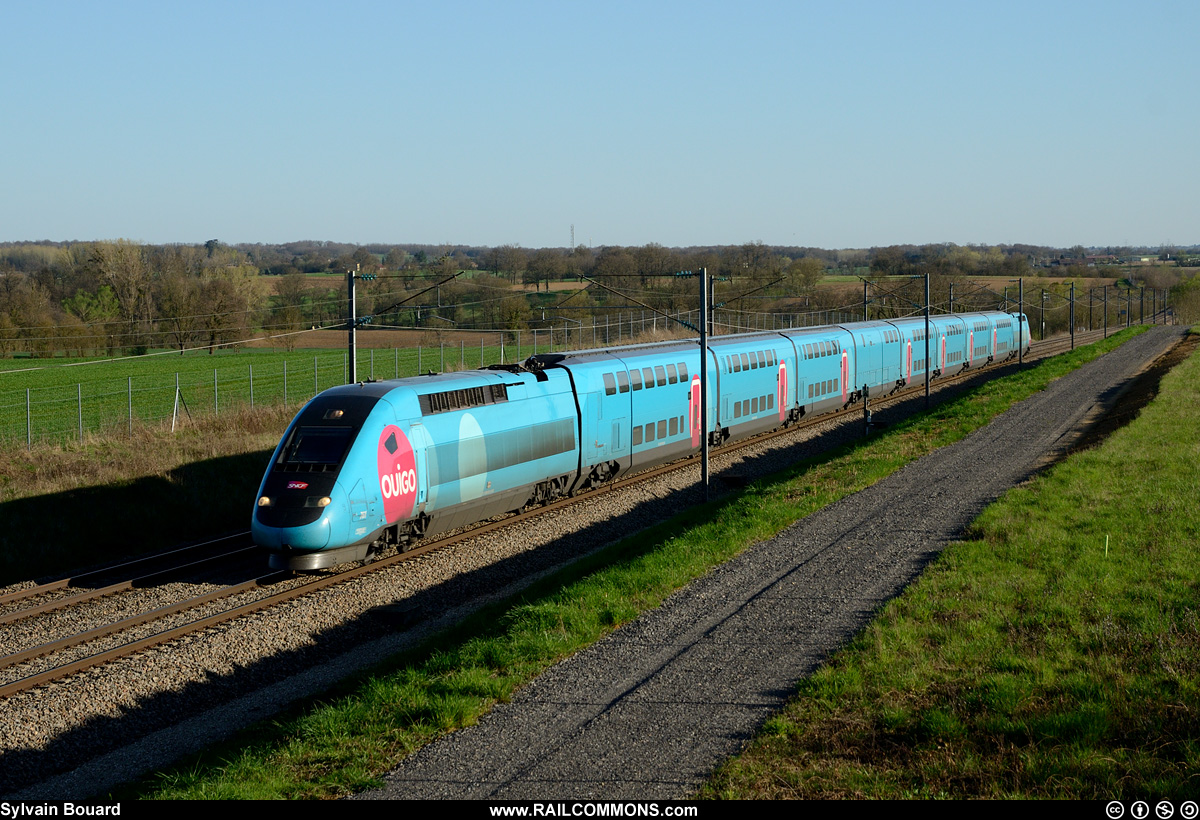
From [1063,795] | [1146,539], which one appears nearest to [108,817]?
[1063,795]

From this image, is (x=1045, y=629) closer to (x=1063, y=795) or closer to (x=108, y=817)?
(x=1063, y=795)

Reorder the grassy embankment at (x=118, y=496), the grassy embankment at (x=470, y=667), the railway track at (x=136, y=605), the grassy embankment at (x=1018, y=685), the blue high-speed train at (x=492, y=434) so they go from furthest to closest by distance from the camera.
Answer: the grassy embankment at (x=118, y=496) < the blue high-speed train at (x=492, y=434) < the railway track at (x=136, y=605) < the grassy embankment at (x=470, y=667) < the grassy embankment at (x=1018, y=685)

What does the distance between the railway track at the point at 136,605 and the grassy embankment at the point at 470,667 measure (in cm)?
402

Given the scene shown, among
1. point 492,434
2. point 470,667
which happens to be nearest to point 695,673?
point 470,667

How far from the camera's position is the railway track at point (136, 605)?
632 inches

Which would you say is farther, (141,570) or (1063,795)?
(141,570)

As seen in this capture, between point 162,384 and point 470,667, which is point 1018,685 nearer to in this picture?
point 470,667

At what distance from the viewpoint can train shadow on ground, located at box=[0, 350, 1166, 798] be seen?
1329cm

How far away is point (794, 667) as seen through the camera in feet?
41.7

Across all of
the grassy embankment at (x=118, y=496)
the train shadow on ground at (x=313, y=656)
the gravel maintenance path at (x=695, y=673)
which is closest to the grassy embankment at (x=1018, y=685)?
the gravel maintenance path at (x=695, y=673)

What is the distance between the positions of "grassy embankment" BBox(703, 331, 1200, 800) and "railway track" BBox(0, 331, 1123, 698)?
11061mm

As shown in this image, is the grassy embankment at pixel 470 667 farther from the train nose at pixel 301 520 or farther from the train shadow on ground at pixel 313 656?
the train nose at pixel 301 520

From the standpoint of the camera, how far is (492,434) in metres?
23.0

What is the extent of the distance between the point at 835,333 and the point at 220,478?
27.7 metres
